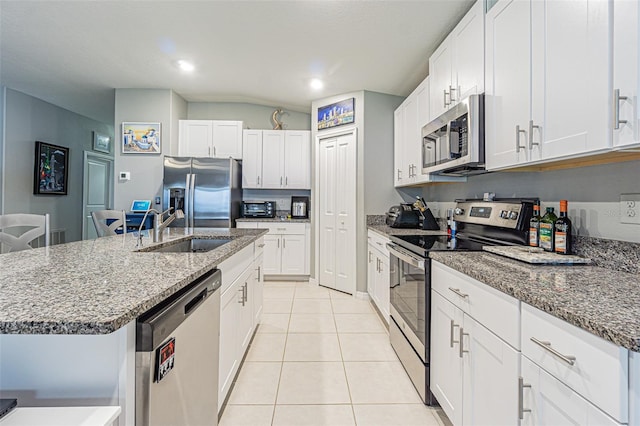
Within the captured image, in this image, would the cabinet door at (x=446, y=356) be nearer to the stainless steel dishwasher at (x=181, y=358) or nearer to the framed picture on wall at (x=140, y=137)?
the stainless steel dishwasher at (x=181, y=358)

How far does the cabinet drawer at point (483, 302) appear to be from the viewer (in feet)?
3.41

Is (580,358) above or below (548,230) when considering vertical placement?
below

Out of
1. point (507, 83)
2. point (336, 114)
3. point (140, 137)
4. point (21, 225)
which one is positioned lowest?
point (21, 225)

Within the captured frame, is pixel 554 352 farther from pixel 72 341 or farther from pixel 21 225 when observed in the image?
pixel 21 225

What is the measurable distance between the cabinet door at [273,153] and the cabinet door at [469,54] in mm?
2841

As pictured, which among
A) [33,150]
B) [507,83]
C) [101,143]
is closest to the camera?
[507,83]

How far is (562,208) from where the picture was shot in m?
1.48

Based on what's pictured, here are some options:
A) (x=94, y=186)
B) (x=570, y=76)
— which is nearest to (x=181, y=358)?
(x=570, y=76)

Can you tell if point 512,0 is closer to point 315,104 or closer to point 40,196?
point 315,104

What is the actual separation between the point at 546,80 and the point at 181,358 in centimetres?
185

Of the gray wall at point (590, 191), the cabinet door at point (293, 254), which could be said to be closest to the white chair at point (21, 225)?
the cabinet door at point (293, 254)

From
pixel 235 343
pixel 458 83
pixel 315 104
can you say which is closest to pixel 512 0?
pixel 458 83

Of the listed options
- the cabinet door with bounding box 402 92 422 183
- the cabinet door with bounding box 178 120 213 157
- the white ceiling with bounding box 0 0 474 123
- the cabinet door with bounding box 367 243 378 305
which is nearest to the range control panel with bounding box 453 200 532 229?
the cabinet door with bounding box 402 92 422 183

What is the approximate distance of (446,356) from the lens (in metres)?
1.53
